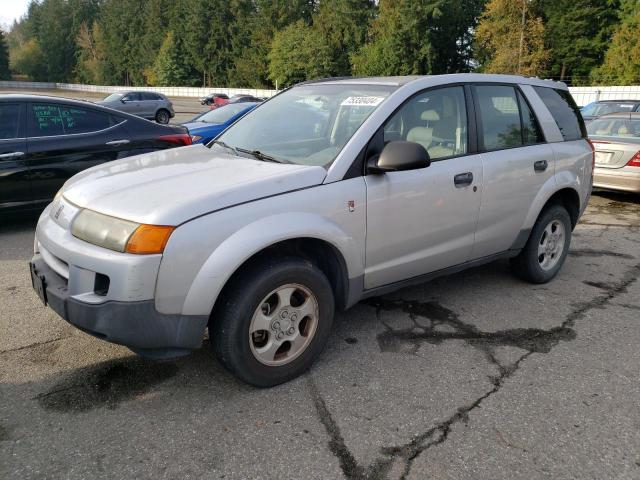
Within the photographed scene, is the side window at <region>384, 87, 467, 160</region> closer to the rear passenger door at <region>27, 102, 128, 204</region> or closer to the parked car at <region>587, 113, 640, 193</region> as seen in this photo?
the rear passenger door at <region>27, 102, 128, 204</region>

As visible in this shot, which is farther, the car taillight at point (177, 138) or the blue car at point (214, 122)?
the blue car at point (214, 122)

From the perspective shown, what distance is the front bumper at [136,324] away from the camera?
2486 millimetres

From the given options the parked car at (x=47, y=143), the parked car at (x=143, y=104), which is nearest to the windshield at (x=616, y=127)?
the parked car at (x=47, y=143)

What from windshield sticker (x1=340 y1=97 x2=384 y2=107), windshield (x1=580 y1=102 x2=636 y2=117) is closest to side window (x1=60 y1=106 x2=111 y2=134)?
windshield sticker (x1=340 y1=97 x2=384 y2=107)

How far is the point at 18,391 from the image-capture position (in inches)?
113

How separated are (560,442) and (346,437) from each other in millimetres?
1050

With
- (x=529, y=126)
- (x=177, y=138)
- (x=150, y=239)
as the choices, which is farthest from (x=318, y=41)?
(x=150, y=239)

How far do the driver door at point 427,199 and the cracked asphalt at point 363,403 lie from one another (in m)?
0.55

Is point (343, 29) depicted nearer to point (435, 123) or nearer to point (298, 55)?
point (298, 55)

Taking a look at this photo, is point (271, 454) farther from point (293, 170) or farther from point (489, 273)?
point (489, 273)

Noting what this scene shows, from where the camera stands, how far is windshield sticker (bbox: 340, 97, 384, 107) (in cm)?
342

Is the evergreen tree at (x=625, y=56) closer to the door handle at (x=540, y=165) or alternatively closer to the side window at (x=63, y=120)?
the door handle at (x=540, y=165)

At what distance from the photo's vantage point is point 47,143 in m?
5.85

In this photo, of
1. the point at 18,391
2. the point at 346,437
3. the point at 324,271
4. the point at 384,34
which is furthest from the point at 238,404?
the point at 384,34
